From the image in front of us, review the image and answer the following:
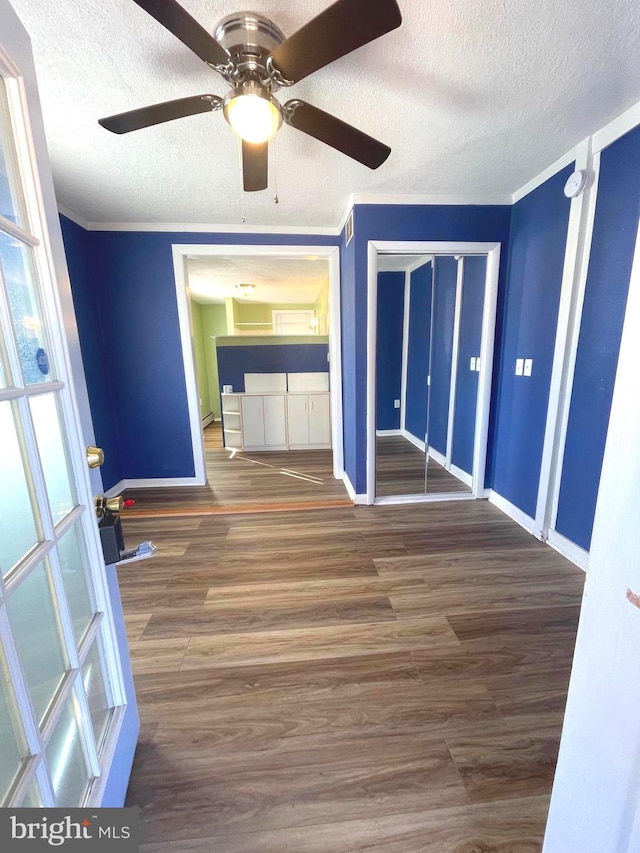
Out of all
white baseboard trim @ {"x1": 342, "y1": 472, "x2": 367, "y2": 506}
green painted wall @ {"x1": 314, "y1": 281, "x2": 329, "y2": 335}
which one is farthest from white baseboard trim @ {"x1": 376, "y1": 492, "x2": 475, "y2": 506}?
green painted wall @ {"x1": 314, "y1": 281, "x2": 329, "y2": 335}

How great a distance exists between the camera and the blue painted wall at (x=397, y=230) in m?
2.40

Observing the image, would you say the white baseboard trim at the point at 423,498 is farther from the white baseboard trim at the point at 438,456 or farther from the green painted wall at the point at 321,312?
the green painted wall at the point at 321,312

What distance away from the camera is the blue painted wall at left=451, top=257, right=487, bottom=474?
9.16ft

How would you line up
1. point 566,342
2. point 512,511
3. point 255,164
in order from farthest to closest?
point 512,511 < point 566,342 < point 255,164

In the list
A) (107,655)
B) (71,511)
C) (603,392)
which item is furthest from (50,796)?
(603,392)

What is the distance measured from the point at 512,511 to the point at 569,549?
20.6 inches

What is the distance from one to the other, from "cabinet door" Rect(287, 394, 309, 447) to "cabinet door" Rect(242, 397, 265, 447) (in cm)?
41

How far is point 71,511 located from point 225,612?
1.19m

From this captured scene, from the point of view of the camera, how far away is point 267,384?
449cm

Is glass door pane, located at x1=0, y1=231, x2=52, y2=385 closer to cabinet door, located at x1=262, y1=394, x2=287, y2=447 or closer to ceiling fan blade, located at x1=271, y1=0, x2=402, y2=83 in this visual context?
ceiling fan blade, located at x1=271, y1=0, x2=402, y2=83

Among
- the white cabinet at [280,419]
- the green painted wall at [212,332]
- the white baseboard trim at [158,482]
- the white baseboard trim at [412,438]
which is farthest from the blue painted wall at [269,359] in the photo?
the green painted wall at [212,332]

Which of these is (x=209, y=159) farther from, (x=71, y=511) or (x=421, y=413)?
(x=421, y=413)

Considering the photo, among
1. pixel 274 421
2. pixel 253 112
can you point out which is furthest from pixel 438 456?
pixel 253 112

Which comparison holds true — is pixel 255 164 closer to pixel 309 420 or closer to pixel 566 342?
pixel 566 342
